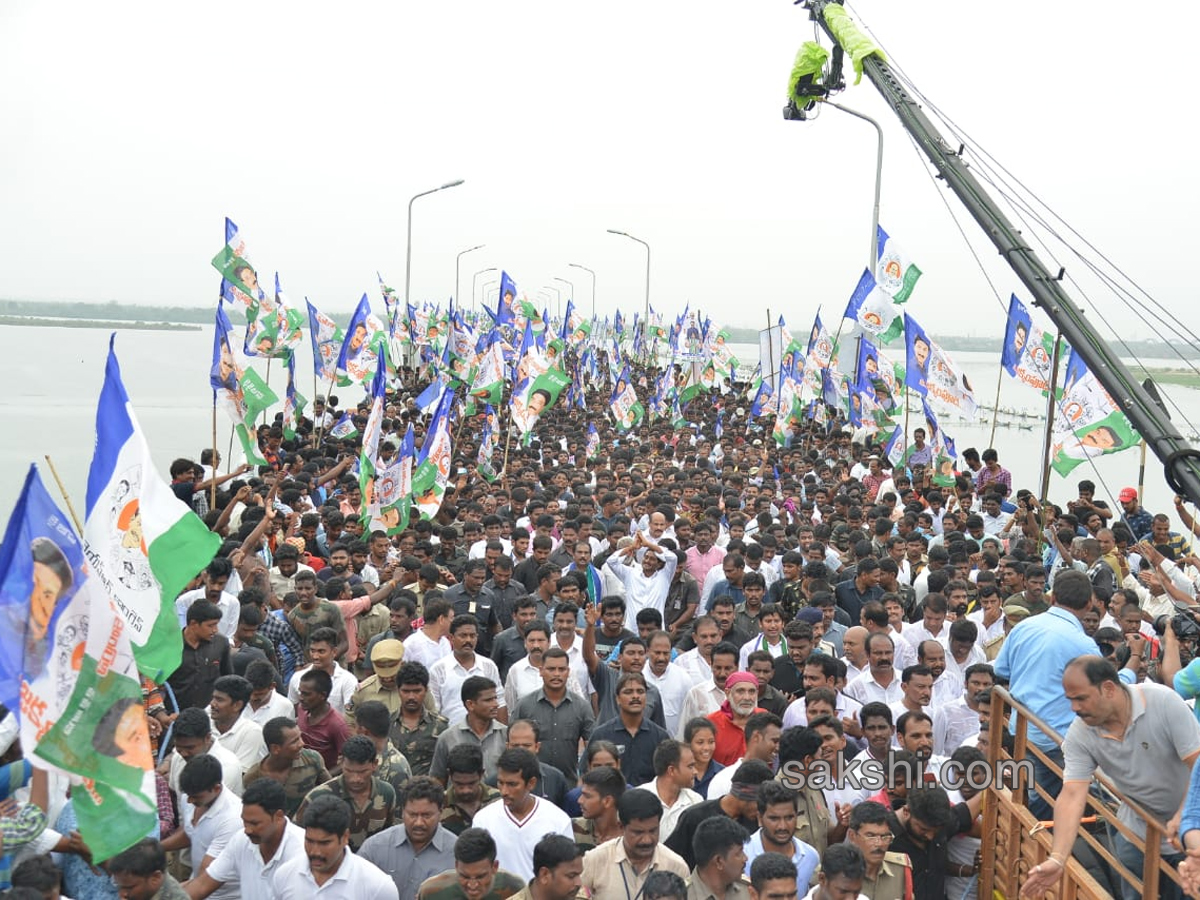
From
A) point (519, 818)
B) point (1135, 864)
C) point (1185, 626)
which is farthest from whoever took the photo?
point (1185, 626)

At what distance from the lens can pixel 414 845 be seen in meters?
5.23

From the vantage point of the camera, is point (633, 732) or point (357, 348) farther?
point (357, 348)

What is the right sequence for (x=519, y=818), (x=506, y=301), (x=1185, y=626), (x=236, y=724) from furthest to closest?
1. (x=506, y=301)
2. (x=1185, y=626)
3. (x=236, y=724)
4. (x=519, y=818)

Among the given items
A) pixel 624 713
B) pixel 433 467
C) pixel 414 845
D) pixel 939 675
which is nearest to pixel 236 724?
pixel 414 845

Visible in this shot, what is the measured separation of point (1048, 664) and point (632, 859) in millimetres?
2251

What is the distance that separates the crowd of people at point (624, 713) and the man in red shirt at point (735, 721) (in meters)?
0.02

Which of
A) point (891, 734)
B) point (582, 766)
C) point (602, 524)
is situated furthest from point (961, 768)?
point (602, 524)

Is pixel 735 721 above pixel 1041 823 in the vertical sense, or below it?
below

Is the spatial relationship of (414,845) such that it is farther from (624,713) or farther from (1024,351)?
(1024,351)

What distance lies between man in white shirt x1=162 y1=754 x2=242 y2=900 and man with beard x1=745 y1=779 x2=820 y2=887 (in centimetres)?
230

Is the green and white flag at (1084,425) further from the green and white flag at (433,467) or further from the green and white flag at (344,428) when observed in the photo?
the green and white flag at (344,428)

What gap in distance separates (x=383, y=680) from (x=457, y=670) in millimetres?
639

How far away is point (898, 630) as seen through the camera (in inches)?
349

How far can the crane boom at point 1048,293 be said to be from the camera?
7.02 m
